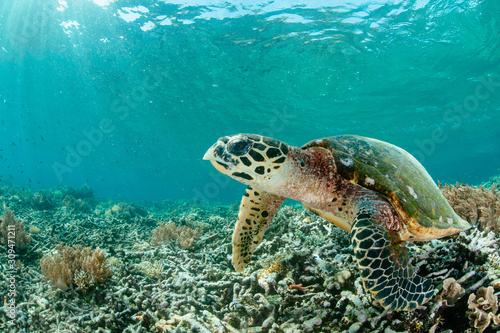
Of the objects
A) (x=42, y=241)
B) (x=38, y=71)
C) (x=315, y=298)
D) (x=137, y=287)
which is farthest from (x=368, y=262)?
(x=38, y=71)

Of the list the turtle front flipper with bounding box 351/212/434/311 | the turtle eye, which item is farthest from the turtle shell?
the turtle eye

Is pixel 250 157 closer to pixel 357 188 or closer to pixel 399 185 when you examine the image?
pixel 357 188

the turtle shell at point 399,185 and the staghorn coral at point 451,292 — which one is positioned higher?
the turtle shell at point 399,185

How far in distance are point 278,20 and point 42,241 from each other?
12.9 m

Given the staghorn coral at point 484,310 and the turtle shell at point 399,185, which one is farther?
the turtle shell at point 399,185

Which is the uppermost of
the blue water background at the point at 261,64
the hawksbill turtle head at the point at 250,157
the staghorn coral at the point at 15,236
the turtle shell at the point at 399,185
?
the blue water background at the point at 261,64

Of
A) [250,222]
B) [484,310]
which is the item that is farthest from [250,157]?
[484,310]

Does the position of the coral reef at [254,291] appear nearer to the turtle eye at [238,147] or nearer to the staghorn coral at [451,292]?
the staghorn coral at [451,292]

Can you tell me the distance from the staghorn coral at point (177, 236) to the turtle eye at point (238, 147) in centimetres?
285

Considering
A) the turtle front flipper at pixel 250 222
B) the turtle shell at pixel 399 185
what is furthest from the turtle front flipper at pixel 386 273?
the turtle front flipper at pixel 250 222

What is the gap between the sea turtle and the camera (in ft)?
6.46

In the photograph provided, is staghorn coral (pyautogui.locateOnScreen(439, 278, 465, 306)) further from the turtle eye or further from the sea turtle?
the turtle eye

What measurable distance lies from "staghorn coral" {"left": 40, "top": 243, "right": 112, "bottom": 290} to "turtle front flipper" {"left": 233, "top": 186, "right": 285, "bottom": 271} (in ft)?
5.75

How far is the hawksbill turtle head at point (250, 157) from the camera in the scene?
89.0 inches
